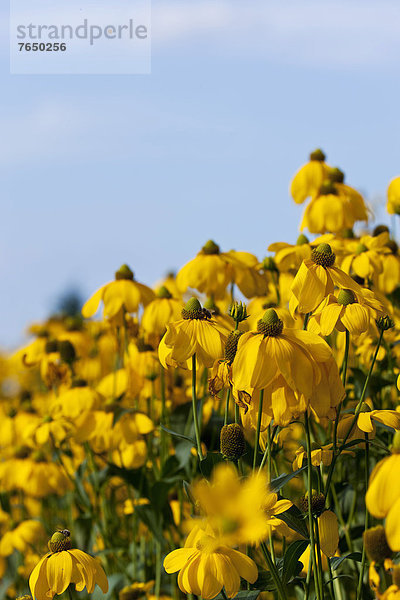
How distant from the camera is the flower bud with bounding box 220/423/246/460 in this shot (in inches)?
56.8

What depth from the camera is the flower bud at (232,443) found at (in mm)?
1443

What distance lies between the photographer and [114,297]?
2707 mm

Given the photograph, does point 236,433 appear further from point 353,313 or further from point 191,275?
point 191,275

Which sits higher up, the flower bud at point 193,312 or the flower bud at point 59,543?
the flower bud at point 193,312

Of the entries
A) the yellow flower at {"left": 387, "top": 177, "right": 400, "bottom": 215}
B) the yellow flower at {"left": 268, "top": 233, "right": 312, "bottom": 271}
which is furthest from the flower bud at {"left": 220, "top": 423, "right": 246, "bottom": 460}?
the yellow flower at {"left": 387, "top": 177, "right": 400, "bottom": 215}

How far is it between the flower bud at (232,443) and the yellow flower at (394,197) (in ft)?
4.89

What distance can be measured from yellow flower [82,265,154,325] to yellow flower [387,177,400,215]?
3.02 ft

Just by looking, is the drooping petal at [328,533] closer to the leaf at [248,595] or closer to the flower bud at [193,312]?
the leaf at [248,595]

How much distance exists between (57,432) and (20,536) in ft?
1.92

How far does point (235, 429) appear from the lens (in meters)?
1.45

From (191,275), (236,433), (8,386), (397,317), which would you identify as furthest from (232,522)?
(8,386)

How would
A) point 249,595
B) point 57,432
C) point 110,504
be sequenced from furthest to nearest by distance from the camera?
point 110,504 → point 57,432 → point 249,595

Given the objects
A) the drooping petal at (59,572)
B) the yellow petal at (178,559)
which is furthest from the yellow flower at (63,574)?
the yellow petal at (178,559)

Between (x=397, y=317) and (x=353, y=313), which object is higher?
(x=353, y=313)
